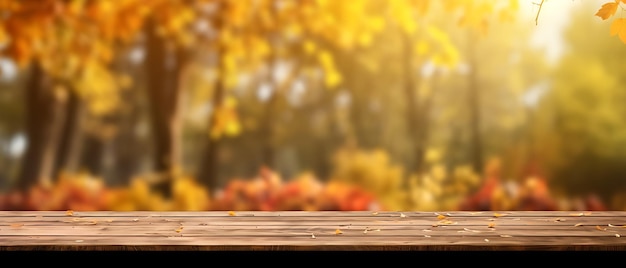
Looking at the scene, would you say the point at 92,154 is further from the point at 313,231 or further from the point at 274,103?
the point at 313,231

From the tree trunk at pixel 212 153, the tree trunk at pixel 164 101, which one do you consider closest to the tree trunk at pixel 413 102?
the tree trunk at pixel 212 153

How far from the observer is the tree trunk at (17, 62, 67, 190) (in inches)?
159

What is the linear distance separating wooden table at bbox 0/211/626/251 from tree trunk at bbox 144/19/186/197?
60.8 inches

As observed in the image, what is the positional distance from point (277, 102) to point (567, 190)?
1.76m

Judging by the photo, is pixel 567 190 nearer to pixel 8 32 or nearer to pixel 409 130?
pixel 409 130

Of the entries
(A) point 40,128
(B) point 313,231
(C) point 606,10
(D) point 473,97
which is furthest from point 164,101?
(C) point 606,10

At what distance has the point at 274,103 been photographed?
4.12m

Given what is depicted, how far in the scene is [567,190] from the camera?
14.2ft

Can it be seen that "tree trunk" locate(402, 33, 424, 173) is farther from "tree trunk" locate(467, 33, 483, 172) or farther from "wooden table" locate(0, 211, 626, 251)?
"wooden table" locate(0, 211, 626, 251)

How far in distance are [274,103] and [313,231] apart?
2.09 m
